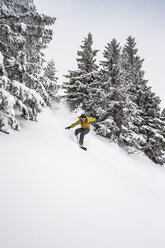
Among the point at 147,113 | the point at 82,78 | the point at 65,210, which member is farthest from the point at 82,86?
the point at 65,210

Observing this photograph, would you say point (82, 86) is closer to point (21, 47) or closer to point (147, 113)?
point (147, 113)

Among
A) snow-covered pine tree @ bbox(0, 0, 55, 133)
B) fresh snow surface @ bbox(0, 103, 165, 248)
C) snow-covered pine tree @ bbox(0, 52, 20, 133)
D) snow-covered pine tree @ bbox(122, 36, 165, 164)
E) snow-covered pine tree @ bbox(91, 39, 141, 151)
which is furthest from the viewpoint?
snow-covered pine tree @ bbox(122, 36, 165, 164)

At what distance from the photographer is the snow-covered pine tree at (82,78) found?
599 inches

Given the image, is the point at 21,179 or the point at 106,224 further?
the point at 21,179

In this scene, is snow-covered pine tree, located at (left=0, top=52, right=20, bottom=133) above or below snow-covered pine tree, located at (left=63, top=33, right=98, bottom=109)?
below

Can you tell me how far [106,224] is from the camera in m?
1.98

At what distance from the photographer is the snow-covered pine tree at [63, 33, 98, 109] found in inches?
599

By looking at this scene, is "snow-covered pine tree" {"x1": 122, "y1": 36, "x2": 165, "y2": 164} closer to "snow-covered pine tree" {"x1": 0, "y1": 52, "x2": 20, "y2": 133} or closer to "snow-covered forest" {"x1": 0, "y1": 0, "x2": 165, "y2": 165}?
"snow-covered forest" {"x1": 0, "y1": 0, "x2": 165, "y2": 165}

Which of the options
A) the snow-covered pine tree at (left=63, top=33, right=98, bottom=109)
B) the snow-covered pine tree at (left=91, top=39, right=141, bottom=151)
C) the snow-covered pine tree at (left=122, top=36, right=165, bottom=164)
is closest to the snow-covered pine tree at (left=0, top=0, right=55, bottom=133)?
the snow-covered pine tree at (left=91, top=39, right=141, bottom=151)

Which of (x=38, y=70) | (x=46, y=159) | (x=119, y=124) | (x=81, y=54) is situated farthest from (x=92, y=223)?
(x=81, y=54)

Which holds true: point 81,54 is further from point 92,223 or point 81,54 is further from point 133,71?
point 92,223

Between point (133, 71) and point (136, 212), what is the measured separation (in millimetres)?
18170

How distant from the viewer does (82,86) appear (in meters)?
14.6

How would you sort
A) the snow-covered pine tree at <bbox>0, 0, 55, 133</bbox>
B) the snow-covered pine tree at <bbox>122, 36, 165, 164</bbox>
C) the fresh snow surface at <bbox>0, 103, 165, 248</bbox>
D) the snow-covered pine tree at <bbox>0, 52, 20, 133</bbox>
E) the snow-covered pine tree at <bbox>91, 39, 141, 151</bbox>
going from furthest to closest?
the snow-covered pine tree at <bbox>122, 36, 165, 164</bbox>
the snow-covered pine tree at <bbox>91, 39, 141, 151</bbox>
the snow-covered pine tree at <bbox>0, 0, 55, 133</bbox>
the snow-covered pine tree at <bbox>0, 52, 20, 133</bbox>
the fresh snow surface at <bbox>0, 103, 165, 248</bbox>
